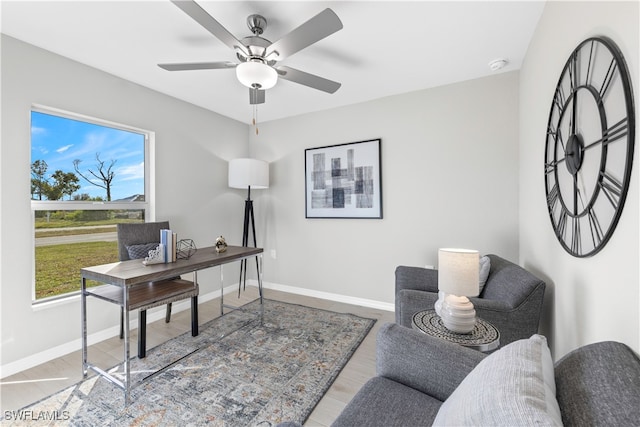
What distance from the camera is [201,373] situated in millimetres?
1924

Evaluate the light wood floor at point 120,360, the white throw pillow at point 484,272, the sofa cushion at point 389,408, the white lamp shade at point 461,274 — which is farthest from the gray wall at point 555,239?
the light wood floor at point 120,360

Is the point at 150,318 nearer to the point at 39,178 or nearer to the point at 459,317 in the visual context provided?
the point at 39,178

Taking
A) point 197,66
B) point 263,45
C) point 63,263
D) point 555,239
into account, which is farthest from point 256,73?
point 63,263

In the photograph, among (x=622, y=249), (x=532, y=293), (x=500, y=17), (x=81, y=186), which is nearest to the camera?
(x=622, y=249)

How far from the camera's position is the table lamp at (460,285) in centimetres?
135

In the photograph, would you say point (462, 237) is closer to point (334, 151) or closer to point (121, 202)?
point (334, 151)

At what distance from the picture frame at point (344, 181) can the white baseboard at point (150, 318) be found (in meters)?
1.01

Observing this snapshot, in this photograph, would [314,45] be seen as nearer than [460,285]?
No

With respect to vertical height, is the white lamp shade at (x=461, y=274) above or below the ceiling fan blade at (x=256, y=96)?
below

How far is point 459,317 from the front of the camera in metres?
1.35

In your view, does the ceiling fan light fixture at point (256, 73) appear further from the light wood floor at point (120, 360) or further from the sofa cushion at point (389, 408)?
the light wood floor at point (120, 360)

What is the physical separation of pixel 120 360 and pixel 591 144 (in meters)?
3.14

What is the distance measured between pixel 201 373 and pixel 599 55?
2685 millimetres

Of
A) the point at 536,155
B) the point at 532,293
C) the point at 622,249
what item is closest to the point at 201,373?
the point at 532,293
